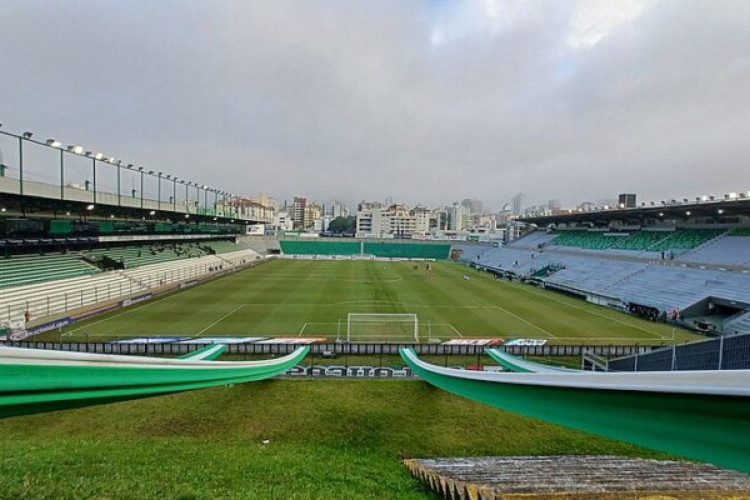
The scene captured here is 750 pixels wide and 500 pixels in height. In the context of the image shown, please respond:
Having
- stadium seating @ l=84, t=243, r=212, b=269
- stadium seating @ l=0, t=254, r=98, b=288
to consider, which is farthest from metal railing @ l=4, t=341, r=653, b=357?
stadium seating @ l=84, t=243, r=212, b=269

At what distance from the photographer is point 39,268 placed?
25.4 m

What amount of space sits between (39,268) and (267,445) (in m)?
25.6

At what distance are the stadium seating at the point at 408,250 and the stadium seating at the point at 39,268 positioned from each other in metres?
56.2

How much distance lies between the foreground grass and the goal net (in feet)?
23.1

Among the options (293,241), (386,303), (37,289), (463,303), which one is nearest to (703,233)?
(463,303)

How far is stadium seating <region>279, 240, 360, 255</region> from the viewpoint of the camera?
260 ft

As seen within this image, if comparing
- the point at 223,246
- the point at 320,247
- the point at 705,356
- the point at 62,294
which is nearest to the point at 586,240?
the point at 705,356

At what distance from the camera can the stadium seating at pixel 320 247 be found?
7912cm

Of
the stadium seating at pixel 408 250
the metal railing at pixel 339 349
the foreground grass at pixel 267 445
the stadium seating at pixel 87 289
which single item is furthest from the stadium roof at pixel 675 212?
the stadium seating at pixel 87 289

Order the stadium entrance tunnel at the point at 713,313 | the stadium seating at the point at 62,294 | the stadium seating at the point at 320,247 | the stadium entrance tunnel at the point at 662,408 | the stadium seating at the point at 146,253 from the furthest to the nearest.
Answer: the stadium seating at the point at 320,247
the stadium seating at the point at 146,253
the stadium entrance tunnel at the point at 713,313
the stadium seating at the point at 62,294
the stadium entrance tunnel at the point at 662,408

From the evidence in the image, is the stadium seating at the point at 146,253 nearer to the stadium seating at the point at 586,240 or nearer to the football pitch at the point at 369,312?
the football pitch at the point at 369,312

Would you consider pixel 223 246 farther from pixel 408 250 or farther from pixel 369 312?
pixel 369 312

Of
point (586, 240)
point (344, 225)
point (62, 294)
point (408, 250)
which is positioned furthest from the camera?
point (344, 225)

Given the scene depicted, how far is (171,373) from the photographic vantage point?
3883 millimetres
